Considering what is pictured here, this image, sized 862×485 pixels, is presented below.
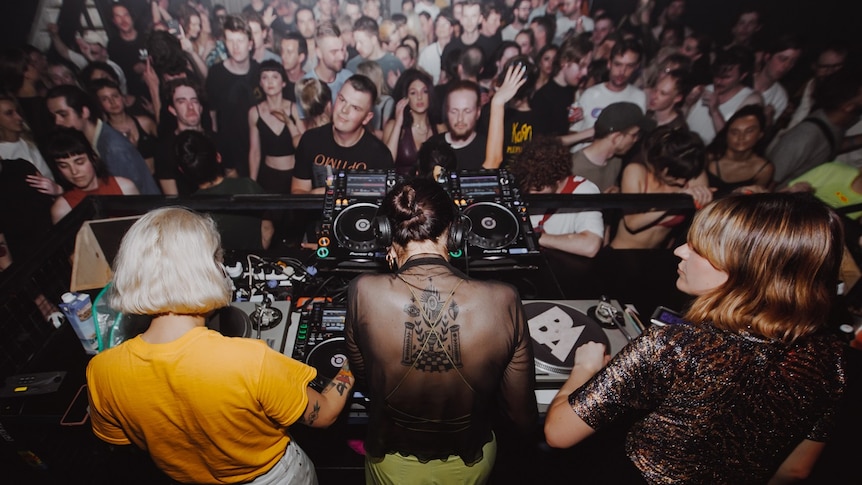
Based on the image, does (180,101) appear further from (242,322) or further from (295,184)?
(242,322)

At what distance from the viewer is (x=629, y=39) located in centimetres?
368

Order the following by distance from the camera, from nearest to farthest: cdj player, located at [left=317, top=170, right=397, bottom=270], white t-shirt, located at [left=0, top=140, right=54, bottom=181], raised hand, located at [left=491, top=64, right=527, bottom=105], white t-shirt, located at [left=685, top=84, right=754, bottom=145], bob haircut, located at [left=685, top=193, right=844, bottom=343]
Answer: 1. bob haircut, located at [left=685, top=193, right=844, bottom=343]
2. cdj player, located at [left=317, top=170, right=397, bottom=270]
3. white t-shirt, located at [left=0, top=140, right=54, bottom=181]
4. raised hand, located at [left=491, top=64, right=527, bottom=105]
5. white t-shirt, located at [left=685, top=84, right=754, bottom=145]

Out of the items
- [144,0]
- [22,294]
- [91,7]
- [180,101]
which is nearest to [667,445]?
[22,294]

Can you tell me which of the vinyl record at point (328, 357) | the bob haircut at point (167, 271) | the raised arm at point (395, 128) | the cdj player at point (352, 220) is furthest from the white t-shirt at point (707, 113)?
the bob haircut at point (167, 271)

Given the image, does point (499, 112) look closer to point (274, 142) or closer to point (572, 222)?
point (572, 222)

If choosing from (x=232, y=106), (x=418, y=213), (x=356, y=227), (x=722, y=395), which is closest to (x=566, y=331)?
(x=722, y=395)

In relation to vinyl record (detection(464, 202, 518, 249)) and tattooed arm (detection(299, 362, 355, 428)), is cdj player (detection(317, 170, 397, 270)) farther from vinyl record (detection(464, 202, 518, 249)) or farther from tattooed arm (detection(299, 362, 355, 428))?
tattooed arm (detection(299, 362, 355, 428))

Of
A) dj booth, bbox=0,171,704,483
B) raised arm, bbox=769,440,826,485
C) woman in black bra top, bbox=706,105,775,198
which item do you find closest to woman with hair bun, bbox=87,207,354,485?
dj booth, bbox=0,171,704,483

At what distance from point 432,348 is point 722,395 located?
77 centimetres

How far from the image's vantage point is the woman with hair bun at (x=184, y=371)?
1.09 meters

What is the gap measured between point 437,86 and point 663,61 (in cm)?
208

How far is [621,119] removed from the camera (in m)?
3.88

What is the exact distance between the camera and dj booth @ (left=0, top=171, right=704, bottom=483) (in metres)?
1.62

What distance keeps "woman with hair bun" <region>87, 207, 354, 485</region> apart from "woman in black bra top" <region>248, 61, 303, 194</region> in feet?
9.50
